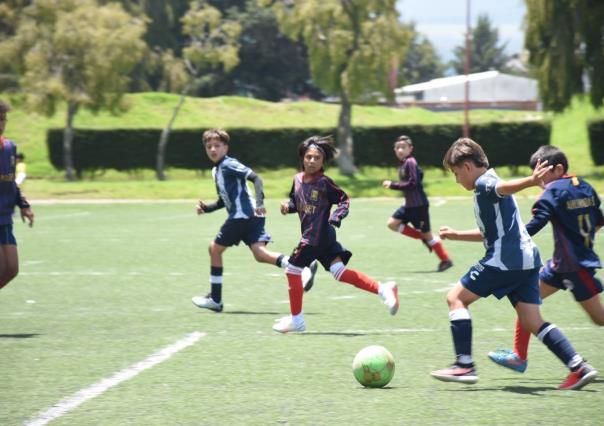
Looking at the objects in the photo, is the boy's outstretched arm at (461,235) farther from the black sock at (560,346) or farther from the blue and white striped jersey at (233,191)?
the blue and white striped jersey at (233,191)

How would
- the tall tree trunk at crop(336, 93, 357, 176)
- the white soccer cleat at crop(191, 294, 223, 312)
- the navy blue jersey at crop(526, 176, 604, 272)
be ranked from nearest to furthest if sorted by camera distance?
the navy blue jersey at crop(526, 176, 604, 272) < the white soccer cleat at crop(191, 294, 223, 312) < the tall tree trunk at crop(336, 93, 357, 176)

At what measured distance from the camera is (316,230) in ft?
29.4

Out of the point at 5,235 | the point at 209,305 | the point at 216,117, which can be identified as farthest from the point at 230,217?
the point at 216,117

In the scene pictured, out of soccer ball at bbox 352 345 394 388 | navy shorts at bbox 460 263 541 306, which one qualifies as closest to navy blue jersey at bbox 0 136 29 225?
soccer ball at bbox 352 345 394 388

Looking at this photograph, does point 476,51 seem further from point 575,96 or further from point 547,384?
point 547,384

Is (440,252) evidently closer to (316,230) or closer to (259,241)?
(259,241)

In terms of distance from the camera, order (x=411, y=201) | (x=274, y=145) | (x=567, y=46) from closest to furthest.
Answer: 1. (x=411, y=201)
2. (x=567, y=46)
3. (x=274, y=145)

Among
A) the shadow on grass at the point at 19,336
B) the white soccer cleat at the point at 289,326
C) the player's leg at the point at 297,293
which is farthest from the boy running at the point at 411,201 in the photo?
the shadow on grass at the point at 19,336

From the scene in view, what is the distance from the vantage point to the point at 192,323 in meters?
9.61

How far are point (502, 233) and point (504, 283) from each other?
333 mm

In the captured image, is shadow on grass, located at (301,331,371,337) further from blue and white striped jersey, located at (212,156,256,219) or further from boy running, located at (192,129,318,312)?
blue and white striped jersey, located at (212,156,256,219)

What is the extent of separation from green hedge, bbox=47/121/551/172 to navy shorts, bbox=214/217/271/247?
29.6 metres

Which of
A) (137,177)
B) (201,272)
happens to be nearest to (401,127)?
(137,177)

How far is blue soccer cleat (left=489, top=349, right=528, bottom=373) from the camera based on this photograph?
7.01 m
